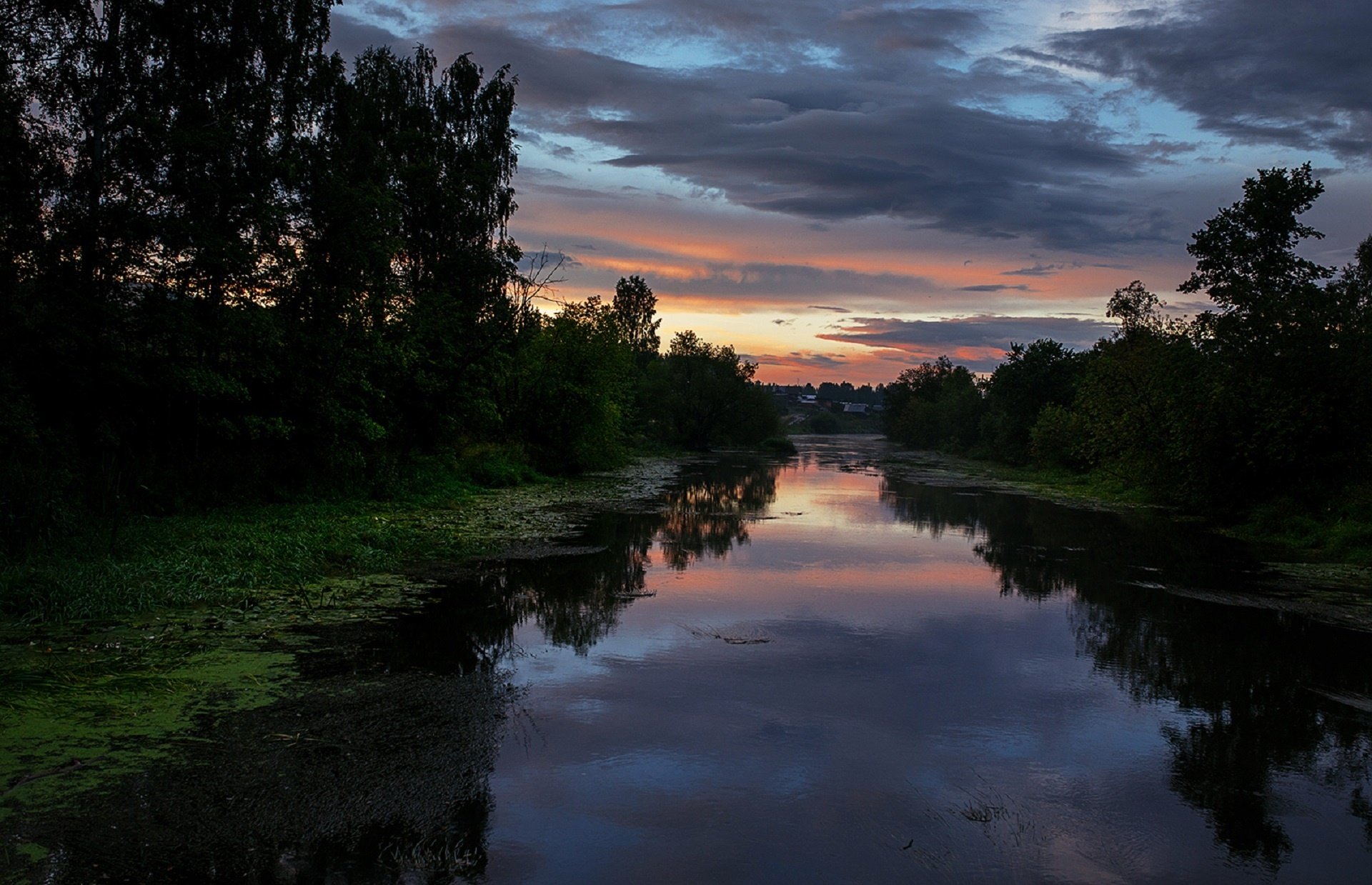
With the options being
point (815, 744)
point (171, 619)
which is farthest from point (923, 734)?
point (171, 619)

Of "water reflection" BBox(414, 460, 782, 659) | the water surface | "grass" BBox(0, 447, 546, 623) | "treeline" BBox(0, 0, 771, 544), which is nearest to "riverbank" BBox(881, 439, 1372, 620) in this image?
the water surface

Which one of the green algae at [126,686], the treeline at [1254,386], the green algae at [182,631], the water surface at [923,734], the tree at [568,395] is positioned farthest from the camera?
the tree at [568,395]

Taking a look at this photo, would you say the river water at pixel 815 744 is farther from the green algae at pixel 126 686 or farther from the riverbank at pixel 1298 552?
the riverbank at pixel 1298 552

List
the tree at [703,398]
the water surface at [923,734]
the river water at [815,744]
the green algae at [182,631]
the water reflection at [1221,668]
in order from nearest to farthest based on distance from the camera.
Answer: the river water at [815,744], the water surface at [923,734], the green algae at [182,631], the water reflection at [1221,668], the tree at [703,398]

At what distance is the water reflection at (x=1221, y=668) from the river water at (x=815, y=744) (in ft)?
0.13

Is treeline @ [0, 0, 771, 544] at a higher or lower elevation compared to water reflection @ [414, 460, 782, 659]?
higher

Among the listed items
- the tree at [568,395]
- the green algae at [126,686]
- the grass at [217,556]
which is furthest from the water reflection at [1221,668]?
the tree at [568,395]

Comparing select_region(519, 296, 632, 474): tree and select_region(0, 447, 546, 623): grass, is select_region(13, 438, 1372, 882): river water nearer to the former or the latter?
select_region(0, 447, 546, 623): grass

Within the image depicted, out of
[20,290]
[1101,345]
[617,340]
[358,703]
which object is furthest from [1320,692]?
[1101,345]

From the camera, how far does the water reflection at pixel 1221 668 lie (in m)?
5.91

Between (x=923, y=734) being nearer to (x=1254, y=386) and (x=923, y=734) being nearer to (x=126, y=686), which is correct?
(x=126, y=686)

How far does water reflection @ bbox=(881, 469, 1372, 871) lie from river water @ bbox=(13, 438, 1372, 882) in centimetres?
4

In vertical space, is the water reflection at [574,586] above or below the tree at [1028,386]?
below

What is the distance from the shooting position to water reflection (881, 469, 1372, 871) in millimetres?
5914
